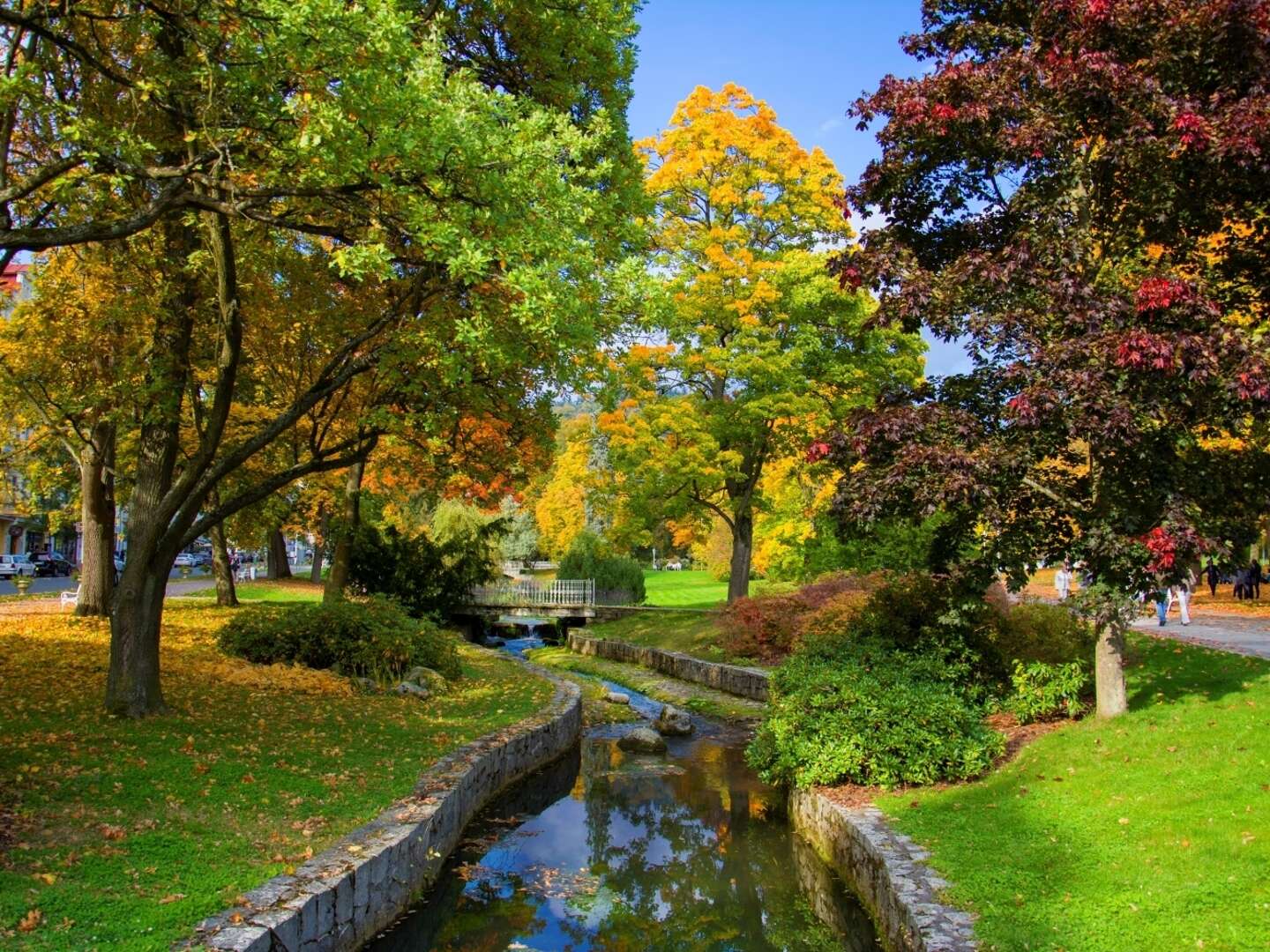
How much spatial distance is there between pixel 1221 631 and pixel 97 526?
75.0 feet

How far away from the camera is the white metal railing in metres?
32.1

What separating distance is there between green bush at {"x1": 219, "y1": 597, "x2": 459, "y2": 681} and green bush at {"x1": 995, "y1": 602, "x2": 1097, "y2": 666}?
9.24m

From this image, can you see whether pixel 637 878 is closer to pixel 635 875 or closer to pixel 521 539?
pixel 635 875

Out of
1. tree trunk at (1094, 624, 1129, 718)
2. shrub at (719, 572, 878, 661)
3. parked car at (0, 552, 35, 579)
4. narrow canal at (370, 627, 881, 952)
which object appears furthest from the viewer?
parked car at (0, 552, 35, 579)

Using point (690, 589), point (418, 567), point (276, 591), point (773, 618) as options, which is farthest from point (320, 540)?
point (690, 589)

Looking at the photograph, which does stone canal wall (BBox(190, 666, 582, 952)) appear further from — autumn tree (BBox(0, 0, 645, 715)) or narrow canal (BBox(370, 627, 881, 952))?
autumn tree (BBox(0, 0, 645, 715))

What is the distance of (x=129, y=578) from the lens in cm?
998

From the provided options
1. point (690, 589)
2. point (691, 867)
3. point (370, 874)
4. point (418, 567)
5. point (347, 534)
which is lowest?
point (691, 867)

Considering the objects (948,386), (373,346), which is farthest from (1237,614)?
(373,346)

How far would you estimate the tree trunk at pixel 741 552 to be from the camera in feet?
81.4

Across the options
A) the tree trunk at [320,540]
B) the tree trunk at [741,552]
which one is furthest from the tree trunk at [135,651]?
the tree trunk at [741,552]

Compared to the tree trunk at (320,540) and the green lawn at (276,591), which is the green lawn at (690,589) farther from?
the green lawn at (276,591)

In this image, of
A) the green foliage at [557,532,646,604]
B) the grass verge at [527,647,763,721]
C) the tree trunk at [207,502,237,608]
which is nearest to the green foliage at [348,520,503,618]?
the tree trunk at [207,502,237,608]

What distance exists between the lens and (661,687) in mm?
20406
